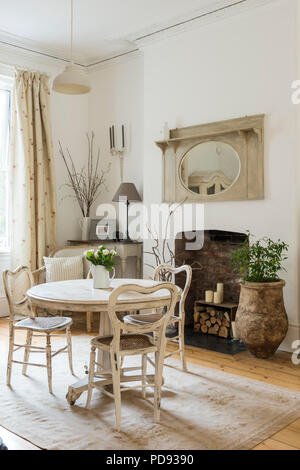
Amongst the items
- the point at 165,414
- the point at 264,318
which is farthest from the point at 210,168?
the point at 165,414

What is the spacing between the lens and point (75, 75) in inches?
132

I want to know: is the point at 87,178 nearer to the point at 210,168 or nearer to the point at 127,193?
the point at 127,193

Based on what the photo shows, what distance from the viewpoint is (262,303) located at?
374 cm

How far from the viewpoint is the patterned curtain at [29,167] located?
5.27 m

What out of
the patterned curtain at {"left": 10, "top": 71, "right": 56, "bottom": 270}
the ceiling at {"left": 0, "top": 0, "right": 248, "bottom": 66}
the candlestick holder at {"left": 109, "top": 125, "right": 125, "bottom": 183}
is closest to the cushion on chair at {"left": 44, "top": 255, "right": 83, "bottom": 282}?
the patterned curtain at {"left": 10, "top": 71, "right": 56, "bottom": 270}

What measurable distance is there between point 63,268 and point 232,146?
2.22 meters

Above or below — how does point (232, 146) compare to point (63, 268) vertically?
above

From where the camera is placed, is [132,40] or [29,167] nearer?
[132,40]

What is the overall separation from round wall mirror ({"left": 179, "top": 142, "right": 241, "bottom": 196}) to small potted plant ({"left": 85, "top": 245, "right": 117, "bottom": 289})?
1.76 m

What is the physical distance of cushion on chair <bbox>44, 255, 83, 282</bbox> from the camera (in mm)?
4977

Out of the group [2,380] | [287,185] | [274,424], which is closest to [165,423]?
[274,424]

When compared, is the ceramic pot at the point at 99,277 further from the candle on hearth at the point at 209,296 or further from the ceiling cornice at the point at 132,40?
the ceiling cornice at the point at 132,40

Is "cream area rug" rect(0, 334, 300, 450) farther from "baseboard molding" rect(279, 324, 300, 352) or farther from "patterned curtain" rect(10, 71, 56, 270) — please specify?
"patterned curtain" rect(10, 71, 56, 270)

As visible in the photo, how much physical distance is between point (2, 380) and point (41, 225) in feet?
7.90
